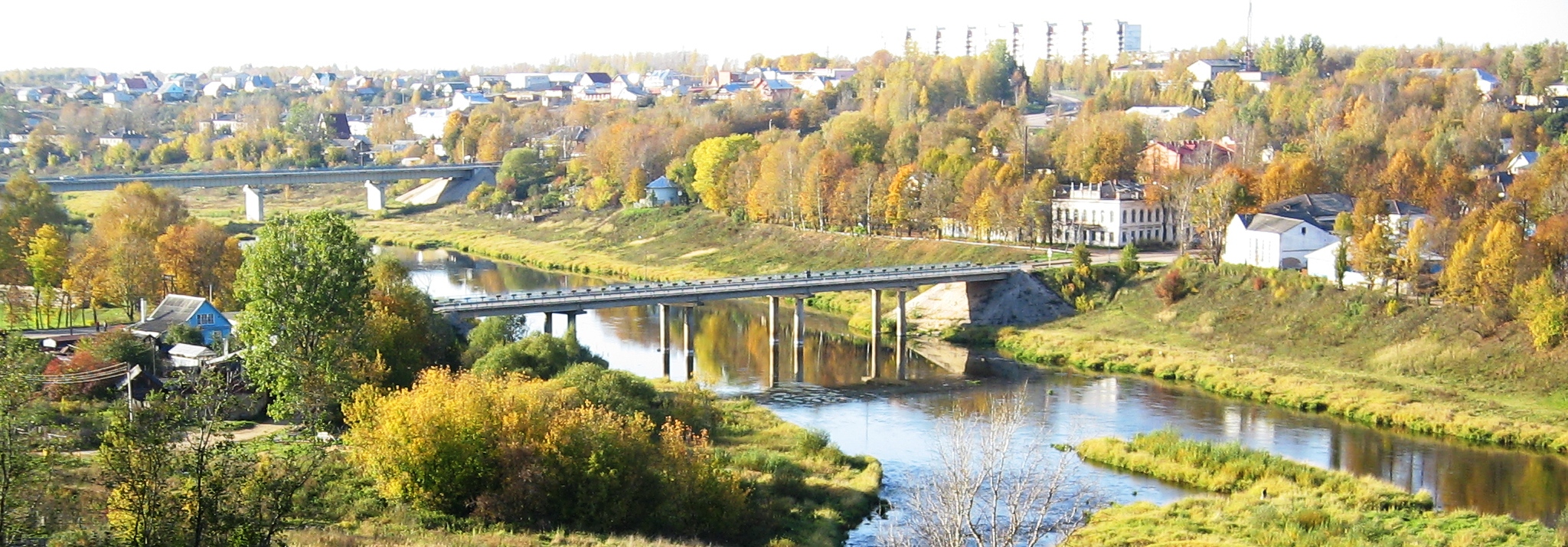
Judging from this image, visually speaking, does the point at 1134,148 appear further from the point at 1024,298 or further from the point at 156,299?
the point at 156,299

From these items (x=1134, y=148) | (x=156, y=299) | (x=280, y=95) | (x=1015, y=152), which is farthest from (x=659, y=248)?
(x=280, y=95)

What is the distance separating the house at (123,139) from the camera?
128625mm

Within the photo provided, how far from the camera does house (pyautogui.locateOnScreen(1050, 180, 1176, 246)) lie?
6206 centimetres

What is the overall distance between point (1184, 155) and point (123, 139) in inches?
3565

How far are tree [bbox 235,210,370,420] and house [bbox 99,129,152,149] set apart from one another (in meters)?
101

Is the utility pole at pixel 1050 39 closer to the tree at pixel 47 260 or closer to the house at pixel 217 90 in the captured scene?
the house at pixel 217 90

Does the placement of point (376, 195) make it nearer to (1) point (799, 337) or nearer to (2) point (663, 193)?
(2) point (663, 193)

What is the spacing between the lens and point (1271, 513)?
28203mm

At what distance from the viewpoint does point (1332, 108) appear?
87938mm

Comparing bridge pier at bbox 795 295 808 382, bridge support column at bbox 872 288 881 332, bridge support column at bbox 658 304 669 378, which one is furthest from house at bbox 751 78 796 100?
bridge support column at bbox 658 304 669 378

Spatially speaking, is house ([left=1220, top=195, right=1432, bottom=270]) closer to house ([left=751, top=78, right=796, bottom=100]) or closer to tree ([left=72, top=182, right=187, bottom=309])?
tree ([left=72, top=182, right=187, bottom=309])

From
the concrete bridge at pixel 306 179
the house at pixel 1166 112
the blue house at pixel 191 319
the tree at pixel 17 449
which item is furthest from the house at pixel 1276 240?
the concrete bridge at pixel 306 179

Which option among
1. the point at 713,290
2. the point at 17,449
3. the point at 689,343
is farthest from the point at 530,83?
the point at 17,449

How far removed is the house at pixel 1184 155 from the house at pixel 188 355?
4550cm
